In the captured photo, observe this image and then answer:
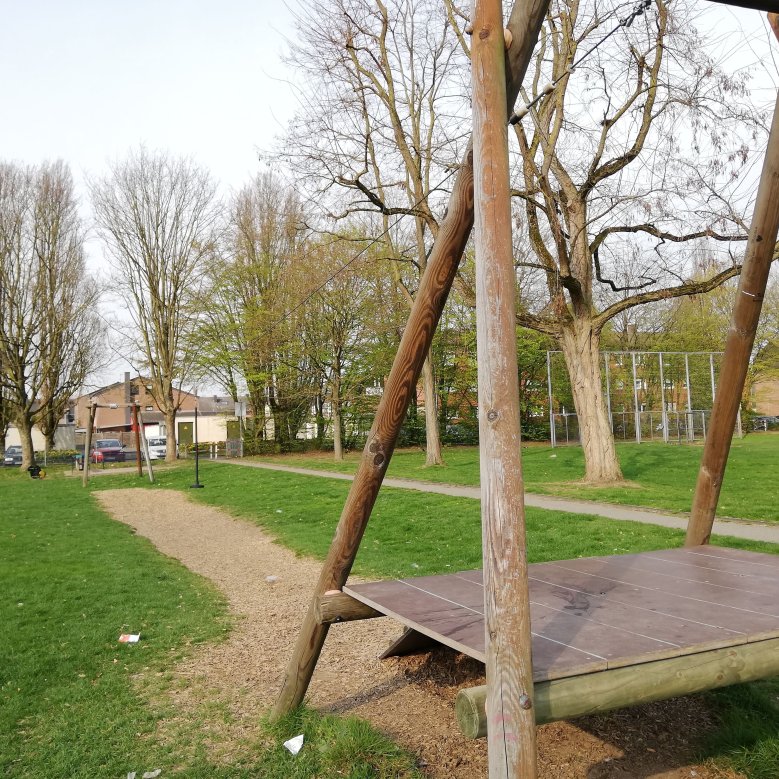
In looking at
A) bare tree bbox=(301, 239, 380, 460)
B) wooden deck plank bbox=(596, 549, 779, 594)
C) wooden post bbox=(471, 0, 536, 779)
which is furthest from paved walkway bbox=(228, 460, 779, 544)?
bare tree bbox=(301, 239, 380, 460)

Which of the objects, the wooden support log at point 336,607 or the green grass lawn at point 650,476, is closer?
the wooden support log at point 336,607

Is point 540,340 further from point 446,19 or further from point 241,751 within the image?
point 241,751

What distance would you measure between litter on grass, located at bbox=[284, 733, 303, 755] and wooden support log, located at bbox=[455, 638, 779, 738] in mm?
1363

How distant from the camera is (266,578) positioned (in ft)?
27.3

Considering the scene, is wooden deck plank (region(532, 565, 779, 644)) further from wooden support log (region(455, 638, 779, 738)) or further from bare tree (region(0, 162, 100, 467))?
bare tree (region(0, 162, 100, 467))

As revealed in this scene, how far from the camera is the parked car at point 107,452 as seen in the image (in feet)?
117

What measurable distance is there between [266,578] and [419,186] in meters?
14.0

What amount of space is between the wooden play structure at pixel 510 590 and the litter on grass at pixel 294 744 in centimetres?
29

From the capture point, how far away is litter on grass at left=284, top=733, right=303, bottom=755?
3707mm

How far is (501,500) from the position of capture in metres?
2.50

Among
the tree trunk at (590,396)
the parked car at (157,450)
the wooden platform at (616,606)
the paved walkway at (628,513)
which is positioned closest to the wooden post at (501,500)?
the wooden platform at (616,606)

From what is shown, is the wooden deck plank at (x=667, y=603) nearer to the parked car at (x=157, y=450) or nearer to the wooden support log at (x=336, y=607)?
the wooden support log at (x=336, y=607)

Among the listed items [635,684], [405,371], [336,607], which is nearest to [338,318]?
[336,607]

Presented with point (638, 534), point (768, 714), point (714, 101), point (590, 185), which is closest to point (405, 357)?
point (768, 714)
